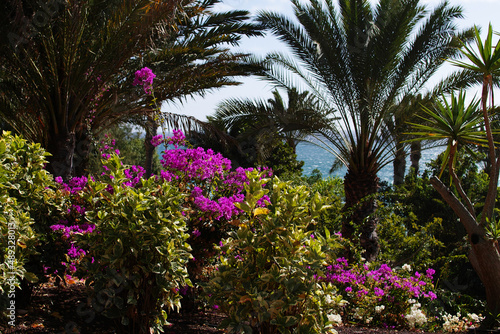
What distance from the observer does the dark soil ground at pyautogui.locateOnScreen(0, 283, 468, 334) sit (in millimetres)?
3475

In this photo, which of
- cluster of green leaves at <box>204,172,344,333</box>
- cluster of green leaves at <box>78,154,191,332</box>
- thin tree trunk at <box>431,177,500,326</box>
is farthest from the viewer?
thin tree trunk at <box>431,177,500,326</box>

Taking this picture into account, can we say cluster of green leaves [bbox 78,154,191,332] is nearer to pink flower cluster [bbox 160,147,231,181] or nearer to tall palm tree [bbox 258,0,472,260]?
pink flower cluster [bbox 160,147,231,181]

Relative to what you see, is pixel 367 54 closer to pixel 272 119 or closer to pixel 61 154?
pixel 272 119

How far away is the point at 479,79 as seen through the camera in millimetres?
8461

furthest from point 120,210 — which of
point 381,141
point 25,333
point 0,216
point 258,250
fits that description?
point 381,141

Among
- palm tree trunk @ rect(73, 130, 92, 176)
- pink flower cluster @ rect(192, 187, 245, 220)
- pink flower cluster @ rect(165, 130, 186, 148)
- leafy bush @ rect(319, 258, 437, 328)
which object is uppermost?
palm tree trunk @ rect(73, 130, 92, 176)

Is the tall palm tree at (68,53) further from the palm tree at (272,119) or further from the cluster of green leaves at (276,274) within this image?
the cluster of green leaves at (276,274)

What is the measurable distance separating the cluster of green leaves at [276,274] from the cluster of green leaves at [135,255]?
16.0 inches

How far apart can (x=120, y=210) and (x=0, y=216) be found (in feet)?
2.61

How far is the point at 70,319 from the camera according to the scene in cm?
372

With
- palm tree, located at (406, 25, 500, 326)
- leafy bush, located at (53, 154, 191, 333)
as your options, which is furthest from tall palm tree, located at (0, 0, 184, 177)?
palm tree, located at (406, 25, 500, 326)

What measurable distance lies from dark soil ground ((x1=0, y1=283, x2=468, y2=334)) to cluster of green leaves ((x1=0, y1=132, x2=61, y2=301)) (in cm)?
35

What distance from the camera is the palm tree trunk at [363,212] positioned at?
7930mm

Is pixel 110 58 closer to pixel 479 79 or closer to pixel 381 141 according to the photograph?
pixel 381 141
